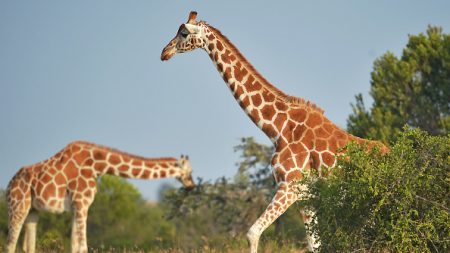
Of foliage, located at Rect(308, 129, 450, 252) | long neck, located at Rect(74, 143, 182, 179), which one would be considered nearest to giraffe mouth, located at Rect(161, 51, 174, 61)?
foliage, located at Rect(308, 129, 450, 252)

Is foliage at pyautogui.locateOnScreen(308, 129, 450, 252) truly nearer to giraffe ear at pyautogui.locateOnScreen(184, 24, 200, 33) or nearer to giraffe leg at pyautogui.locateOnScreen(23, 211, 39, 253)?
giraffe ear at pyautogui.locateOnScreen(184, 24, 200, 33)

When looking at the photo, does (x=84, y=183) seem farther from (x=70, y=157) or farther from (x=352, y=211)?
(x=352, y=211)

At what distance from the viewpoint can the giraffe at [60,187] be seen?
17641 millimetres

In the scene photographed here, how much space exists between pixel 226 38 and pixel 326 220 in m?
4.60

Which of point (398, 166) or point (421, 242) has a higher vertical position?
point (398, 166)

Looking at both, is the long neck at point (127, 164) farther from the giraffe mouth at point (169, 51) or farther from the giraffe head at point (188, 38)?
the giraffe head at point (188, 38)

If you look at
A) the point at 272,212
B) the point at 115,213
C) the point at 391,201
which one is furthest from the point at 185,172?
the point at 115,213

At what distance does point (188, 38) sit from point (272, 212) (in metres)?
3.46

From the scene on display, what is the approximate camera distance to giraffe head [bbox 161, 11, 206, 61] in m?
13.9

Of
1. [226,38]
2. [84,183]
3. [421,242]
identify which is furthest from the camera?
[84,183]

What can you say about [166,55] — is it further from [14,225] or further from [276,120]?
[14,225]

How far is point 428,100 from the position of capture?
2542 centimetres

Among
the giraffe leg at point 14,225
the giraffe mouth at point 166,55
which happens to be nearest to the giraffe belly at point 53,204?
the giraffe leg at point 14,225

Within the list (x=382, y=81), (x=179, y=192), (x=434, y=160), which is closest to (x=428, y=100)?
(x=382, y=81)
